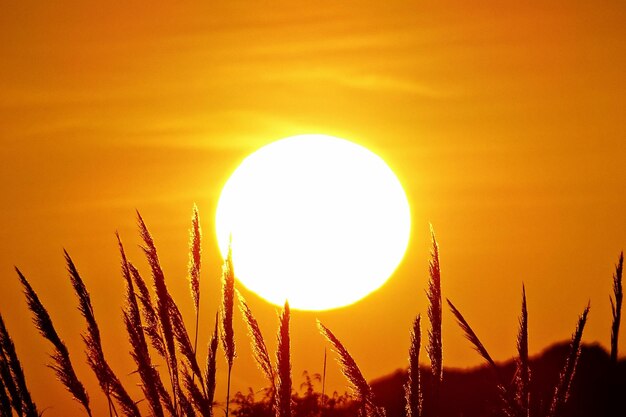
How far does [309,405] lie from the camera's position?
11.6 meters

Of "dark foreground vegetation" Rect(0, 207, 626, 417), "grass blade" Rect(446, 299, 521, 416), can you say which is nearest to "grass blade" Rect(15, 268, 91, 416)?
"dark foreground vegetation" Rect(0, 207, 626, 417)

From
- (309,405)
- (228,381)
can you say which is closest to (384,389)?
(309,405)

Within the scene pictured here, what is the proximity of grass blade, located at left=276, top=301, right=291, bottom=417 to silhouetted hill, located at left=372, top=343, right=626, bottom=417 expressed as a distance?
1.33ft

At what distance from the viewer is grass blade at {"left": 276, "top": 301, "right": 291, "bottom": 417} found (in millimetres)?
3396

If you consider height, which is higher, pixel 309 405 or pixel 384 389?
pixel 384 389

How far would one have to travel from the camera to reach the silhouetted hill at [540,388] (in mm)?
3578

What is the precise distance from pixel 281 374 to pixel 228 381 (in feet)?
2.26

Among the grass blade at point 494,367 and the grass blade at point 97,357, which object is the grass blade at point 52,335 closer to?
the grass blade at point 97,357

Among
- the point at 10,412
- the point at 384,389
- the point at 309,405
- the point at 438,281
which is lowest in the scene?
the point at 10,412

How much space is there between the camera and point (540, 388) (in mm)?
14531

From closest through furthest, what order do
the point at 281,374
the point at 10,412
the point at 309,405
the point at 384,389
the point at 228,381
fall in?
the point at 281,374 < the point at 10,412 < the point at 228,381 < the point at 309,405 < the point at 384,389

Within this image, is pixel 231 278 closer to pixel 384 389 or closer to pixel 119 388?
pixel 119 388

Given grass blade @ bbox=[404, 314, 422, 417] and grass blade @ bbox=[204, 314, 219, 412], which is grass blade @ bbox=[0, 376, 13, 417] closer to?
grass blade @ bbox=[204, 314, 219, 412]

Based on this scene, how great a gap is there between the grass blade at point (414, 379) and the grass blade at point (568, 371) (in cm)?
51
